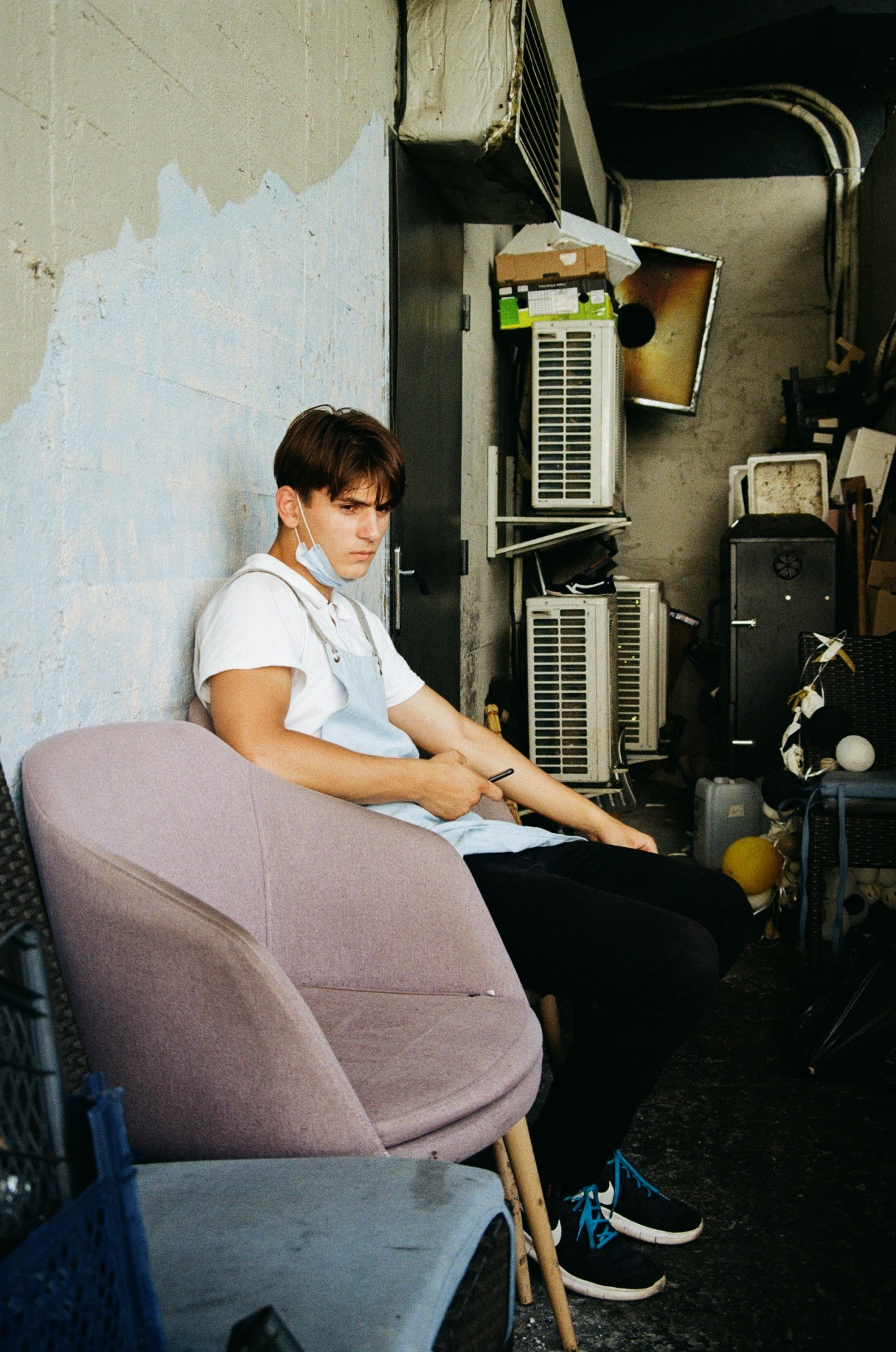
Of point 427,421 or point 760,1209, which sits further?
point 427,421

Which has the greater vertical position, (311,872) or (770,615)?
(770,615)

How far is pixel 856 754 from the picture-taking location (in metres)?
3.01

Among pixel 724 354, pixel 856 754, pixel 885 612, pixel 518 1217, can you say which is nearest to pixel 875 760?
pixel 856 754

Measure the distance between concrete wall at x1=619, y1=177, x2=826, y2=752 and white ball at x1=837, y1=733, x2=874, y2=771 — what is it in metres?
3.15

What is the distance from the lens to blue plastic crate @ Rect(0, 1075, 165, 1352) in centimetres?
51

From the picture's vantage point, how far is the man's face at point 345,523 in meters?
1.77

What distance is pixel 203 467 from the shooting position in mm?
1715

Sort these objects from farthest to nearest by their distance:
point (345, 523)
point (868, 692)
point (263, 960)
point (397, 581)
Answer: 1. point (868, 692)
2. point (397, 581)
3. point (345, 523)
4. point (263, 960)

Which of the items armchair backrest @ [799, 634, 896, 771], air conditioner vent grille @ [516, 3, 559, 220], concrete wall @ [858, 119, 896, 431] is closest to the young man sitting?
armchair backrest @ [799, 634, 896, 771]

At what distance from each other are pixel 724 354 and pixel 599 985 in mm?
5469

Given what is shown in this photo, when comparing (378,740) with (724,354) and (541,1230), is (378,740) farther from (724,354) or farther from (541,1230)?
(724,354)

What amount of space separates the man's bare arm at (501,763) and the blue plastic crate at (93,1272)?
1.41 meters

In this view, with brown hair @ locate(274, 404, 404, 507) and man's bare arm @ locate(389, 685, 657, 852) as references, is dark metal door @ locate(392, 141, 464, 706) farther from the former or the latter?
brown hair @ locate(274, 404, 404, 507)

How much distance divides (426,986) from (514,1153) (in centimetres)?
24
